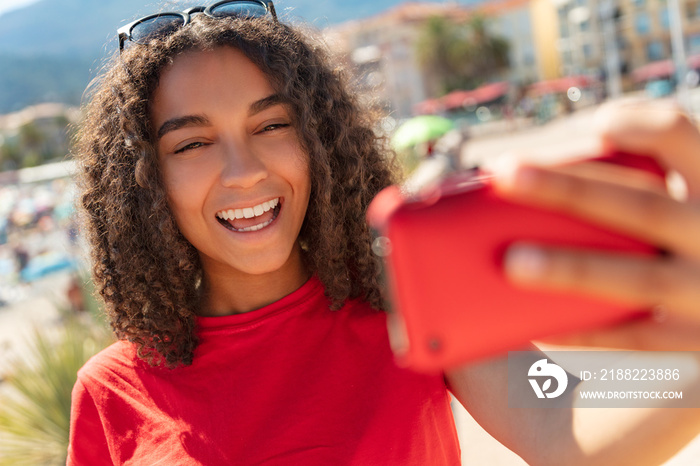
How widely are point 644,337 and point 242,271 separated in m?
1.15

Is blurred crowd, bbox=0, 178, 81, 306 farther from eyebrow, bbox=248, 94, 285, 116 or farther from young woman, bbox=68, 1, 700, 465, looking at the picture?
eyebrow, bbox=248, 94, 285, 116

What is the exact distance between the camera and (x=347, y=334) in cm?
154

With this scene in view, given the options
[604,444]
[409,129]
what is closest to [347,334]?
[604,444]

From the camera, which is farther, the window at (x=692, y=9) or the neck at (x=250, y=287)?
the window at (x=692, y=9)

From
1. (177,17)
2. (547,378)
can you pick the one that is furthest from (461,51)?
(547,378)

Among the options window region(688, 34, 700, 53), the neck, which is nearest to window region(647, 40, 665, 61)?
window region(688, 34, 700, 53)

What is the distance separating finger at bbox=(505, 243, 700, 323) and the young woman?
0.57m

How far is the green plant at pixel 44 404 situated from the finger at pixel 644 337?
393 cm

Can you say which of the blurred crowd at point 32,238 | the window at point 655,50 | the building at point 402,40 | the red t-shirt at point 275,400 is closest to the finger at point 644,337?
the red t-shirt at point 275,400

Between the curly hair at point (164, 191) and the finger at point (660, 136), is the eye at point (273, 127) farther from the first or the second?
the finger at point (660, 136)

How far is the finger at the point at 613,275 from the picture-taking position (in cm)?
62

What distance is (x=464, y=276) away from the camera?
2.25ft

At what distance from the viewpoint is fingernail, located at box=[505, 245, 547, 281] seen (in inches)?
24.1

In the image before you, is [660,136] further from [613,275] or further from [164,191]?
[164,191]
